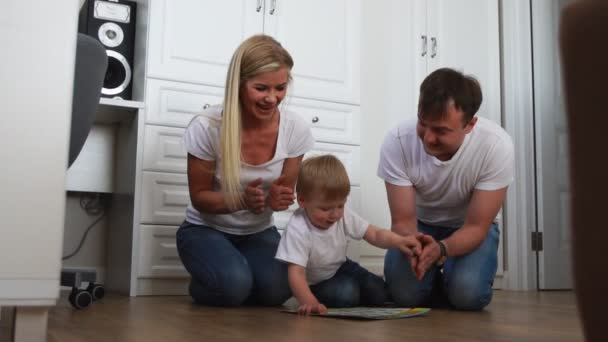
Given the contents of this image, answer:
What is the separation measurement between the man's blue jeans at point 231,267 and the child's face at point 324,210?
0.27m

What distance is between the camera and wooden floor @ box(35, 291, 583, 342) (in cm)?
117

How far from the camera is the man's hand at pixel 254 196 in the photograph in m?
1.84

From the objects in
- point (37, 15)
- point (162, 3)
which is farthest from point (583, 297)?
point (162, 3)

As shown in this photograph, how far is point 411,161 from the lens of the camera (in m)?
1.93

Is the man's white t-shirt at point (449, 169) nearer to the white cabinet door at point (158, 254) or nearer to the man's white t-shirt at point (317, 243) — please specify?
the man's white t-shirt at point (317, 243)

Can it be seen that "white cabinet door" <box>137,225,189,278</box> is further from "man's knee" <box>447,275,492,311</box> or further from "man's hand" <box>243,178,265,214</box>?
"man's knee" <box>447,275,492,311</box>

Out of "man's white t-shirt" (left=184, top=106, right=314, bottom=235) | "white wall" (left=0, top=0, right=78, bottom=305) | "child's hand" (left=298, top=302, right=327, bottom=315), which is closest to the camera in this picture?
"white wall" (left=0, top=0, right=78, bottom=305)

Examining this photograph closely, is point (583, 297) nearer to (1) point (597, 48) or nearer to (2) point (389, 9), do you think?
(1) point (597, 48)

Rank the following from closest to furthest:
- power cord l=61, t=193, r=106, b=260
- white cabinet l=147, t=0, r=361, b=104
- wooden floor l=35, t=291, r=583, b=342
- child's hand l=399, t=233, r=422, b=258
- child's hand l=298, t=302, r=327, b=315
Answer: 1. wooden floor l=35, t=291, r=583, b=342
2. child's hand l=298, t=302, r=327, b=315
3. child's hand l=399, t=233, r=422, b=258
4. white cabinet l=147, t=0, r=361, b=104
5. power cord l=61, t=193, r=106, b=260

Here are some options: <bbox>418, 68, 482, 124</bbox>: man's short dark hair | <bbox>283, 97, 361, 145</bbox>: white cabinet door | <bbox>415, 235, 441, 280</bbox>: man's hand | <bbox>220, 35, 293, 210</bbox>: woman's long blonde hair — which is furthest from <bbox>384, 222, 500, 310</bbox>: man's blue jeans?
<bbox>283, 97, 361, 145</bbox>: white cabinet door

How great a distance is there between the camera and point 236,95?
1857mm

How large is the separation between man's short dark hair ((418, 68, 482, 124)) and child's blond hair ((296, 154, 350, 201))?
0.26m

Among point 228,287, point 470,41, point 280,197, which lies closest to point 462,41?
point 470,41

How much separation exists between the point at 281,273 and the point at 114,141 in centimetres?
110
